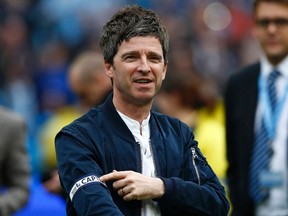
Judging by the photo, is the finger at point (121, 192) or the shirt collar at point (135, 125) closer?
the finger at point (121, 192)

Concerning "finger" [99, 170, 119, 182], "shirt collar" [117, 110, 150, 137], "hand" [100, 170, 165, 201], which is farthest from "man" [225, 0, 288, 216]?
"finger" [99, 170, 119, 182]

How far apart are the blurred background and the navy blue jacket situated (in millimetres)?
6718

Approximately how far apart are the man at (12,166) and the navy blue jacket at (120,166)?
9.07ft

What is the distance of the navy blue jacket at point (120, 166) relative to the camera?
14.3ft

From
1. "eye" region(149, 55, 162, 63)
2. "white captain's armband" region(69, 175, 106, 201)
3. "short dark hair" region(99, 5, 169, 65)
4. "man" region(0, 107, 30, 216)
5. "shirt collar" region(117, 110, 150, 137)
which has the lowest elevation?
"white captain's armband" region(69, 175, 106, 201)

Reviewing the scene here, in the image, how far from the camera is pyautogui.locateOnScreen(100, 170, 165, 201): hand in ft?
14.3

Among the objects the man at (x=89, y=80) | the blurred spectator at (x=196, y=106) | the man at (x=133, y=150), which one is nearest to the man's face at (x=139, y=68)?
the man at (x=133, y=150)

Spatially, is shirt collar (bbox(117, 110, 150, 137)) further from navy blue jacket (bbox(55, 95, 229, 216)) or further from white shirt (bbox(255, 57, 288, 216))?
white shirt (bbox(255, 57, 288, 216))

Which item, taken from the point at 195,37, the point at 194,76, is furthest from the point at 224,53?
the point at 194,76

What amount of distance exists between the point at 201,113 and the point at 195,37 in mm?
8534

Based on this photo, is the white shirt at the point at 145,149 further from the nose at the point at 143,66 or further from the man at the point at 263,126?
the man at the point at 263,126

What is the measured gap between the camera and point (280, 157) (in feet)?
21.5

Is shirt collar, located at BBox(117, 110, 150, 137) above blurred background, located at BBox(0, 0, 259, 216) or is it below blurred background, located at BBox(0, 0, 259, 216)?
below

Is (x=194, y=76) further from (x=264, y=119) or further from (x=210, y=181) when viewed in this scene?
(x=210, y=181)
